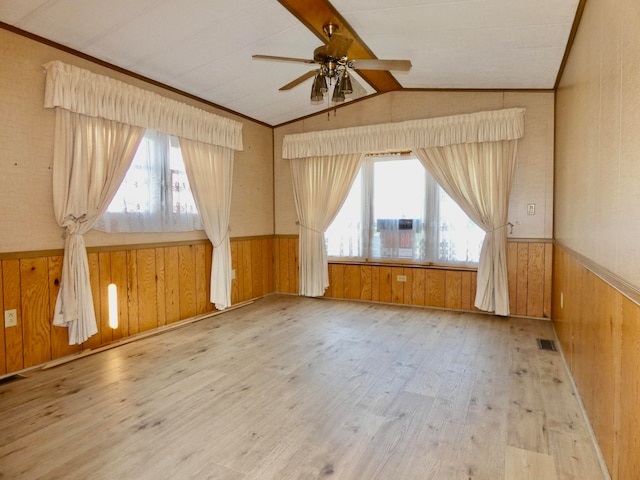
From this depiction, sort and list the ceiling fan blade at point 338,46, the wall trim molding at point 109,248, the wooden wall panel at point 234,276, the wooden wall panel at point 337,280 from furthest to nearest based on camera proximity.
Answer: the wooden wall panel at point 337,280 < the wooden wall panel at point 234,276 < the wall trim molding at point 109,248 < the ceiling fan blade at point 338,46

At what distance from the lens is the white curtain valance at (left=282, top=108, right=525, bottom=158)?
4.23 metres

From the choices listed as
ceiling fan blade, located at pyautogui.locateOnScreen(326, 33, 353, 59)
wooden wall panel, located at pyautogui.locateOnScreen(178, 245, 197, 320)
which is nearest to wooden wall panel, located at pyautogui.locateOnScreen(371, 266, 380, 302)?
wooden wall panel, located at pyautogui.locateOnScreen(178, 245, 197, 320)

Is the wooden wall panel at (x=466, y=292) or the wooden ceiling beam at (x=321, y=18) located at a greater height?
the wooden ceiling beam at (x=321, y=18)

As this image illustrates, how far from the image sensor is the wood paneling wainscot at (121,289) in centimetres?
288

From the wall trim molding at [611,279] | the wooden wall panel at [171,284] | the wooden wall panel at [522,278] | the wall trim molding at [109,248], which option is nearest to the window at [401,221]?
the wooden wall panel at [522,278]

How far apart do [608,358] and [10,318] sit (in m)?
3.73

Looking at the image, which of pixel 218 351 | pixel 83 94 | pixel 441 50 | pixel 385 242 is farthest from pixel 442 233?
pixel 83 94

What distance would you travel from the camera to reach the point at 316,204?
17.6ft

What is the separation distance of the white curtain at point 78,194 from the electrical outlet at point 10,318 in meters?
0.26

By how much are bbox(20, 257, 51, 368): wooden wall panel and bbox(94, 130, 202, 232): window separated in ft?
1.97

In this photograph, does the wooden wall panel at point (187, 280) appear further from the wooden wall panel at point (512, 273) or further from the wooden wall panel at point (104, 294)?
the wooden wall panel at point (512, 273)

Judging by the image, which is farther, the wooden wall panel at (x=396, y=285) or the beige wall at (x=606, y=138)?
the wooden wall panel at (x=396, y=285)

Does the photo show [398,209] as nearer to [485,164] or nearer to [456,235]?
[456,235]

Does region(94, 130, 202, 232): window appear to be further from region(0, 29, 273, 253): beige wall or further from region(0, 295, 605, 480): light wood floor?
region(0, 295, 605, 480): light wood floor
